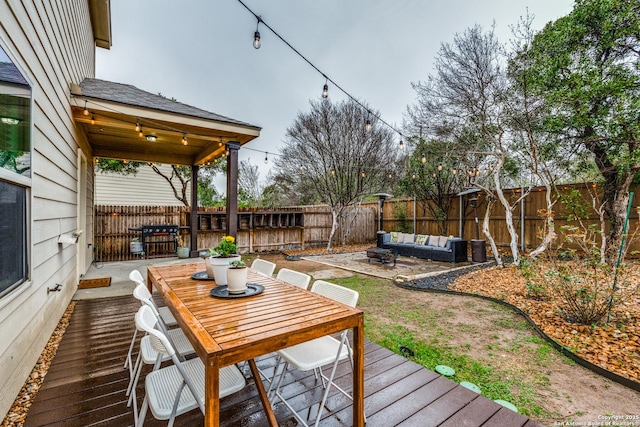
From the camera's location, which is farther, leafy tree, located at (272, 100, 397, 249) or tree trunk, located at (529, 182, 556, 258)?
leafy tree, located at (272, 100, 397, 249)

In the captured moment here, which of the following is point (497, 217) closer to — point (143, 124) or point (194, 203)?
point (194, 203)

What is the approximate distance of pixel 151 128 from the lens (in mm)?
4789

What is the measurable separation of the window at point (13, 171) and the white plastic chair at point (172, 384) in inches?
42.2

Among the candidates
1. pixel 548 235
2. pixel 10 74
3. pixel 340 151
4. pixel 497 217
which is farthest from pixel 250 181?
pixel 10 74

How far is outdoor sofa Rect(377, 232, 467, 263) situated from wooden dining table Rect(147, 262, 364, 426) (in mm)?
6908

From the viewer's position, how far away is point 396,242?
9586mm

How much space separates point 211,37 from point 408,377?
8.87 meters

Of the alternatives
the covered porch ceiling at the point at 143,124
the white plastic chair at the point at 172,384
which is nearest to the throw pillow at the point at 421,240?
the covered porch ceiling at the point at 143,124

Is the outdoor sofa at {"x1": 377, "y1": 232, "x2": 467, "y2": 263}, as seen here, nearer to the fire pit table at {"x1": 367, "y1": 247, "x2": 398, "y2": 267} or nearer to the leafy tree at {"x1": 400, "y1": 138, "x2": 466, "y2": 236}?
the fire pit table at {"x1": 367, "y1": 247, "x2": 398, "y2": 267}

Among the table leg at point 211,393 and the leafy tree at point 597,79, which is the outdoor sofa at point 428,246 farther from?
the table leg at point 211,393

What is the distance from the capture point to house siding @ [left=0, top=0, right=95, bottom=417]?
6.02 feet

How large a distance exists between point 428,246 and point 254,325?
8042 mm

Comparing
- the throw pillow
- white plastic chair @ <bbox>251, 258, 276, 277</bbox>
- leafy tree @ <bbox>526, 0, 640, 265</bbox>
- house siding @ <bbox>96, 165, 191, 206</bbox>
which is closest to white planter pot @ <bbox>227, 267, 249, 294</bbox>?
white plastic chair @ <bbox>251, 258, 276, 277</bbox>

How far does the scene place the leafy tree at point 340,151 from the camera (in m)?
9.70
